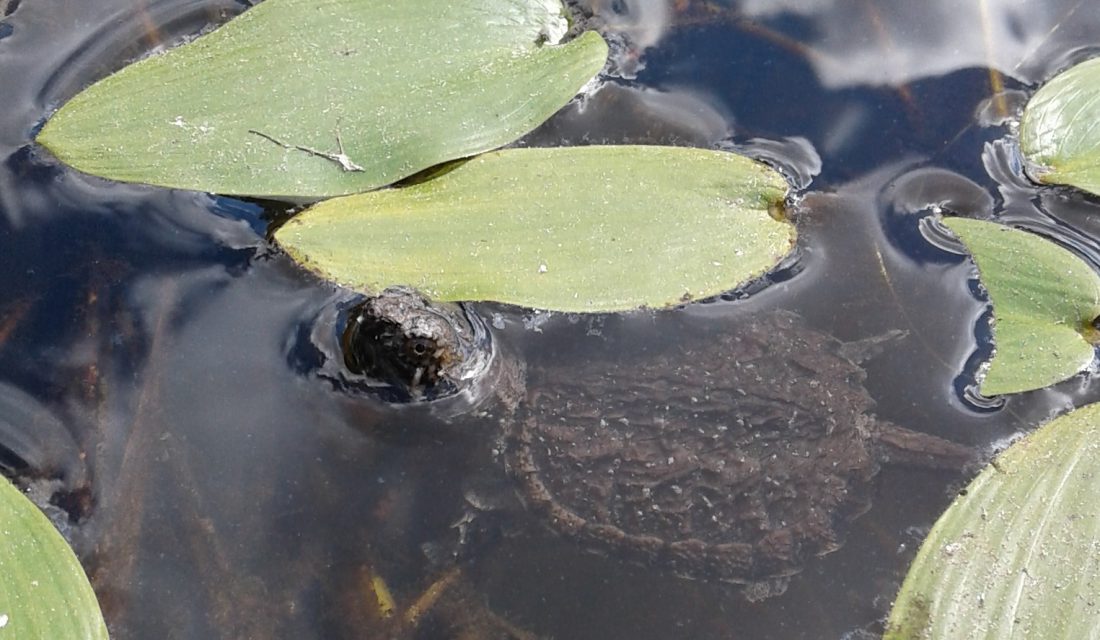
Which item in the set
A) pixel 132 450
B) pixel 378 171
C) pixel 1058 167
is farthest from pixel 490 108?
pixel 1058 167

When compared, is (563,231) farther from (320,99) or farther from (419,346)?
(320,99)

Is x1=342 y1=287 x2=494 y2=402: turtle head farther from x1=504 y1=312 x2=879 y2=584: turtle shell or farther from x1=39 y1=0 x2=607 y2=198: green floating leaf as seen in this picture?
x1=39 y1=0 x2=607 y2=198: green floating leaf

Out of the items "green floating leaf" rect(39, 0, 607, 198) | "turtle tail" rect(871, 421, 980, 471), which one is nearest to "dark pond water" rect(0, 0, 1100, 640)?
"turtle tail" rect(871, 421, 980, 471)

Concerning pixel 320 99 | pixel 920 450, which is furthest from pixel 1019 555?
pixel 320 99

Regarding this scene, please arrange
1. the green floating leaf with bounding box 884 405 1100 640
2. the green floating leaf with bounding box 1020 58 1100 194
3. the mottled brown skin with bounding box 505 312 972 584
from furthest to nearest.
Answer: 1. the green floating leaf with bounding box 1020 58 1100 194
2. the mottled brown skin with bounding box 505 312 972 584
3. the green floating leaf with bounding box 884 405 1100 640

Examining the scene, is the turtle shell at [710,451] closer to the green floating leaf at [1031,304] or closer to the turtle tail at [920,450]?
the turtle tail at [920,450]

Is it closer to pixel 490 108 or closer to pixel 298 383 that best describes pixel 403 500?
pixel 298 383
